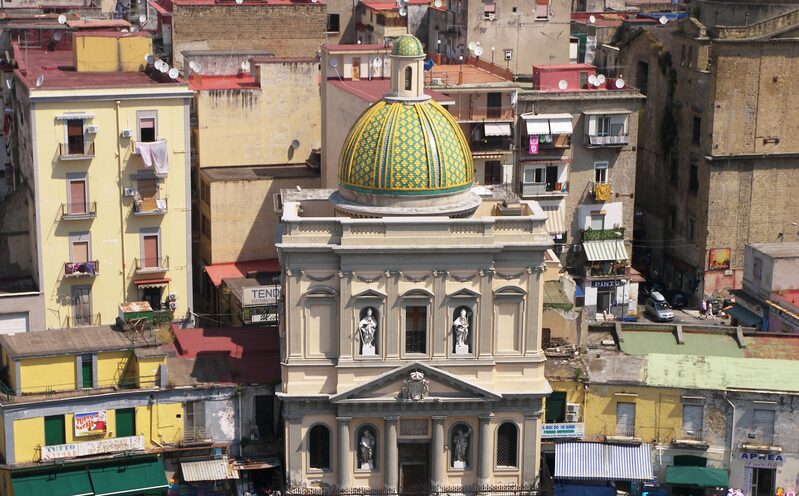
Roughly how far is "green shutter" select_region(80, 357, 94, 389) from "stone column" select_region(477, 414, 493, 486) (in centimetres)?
1527

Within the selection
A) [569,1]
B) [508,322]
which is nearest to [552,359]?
[508,322]

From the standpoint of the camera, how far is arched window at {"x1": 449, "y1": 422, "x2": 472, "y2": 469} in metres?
63.9

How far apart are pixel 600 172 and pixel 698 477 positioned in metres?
29.2

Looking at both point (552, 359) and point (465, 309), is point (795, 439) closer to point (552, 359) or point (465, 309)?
point (552, 359)

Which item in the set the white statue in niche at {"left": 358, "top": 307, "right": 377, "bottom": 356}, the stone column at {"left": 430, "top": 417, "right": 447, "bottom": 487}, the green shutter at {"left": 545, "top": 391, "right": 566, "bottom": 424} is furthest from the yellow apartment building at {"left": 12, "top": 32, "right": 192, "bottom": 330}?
the green shutter at {"left": 545, "top": 391, "right": 566, "bottom": 424}

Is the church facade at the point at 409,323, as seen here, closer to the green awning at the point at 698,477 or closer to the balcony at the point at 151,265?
the green awning at the point at 698,477

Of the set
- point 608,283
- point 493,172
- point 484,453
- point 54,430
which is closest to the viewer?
point 54,430

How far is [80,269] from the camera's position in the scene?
76875 millimetres

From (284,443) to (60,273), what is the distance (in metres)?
18.0

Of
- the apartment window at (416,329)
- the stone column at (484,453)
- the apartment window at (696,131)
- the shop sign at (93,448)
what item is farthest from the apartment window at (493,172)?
the shop sign at (93,448)

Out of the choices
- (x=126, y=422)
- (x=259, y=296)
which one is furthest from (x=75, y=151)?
(x=126, y=422)

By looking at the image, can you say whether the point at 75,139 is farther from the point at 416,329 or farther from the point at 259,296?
the point at 416,329

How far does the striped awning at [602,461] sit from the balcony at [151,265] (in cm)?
2286

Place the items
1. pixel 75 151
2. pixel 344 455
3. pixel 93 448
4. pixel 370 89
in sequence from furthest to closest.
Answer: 1. pixel 370 89
2. pixel 75 151
3. pixel 344 455
4. pixel 93 448
